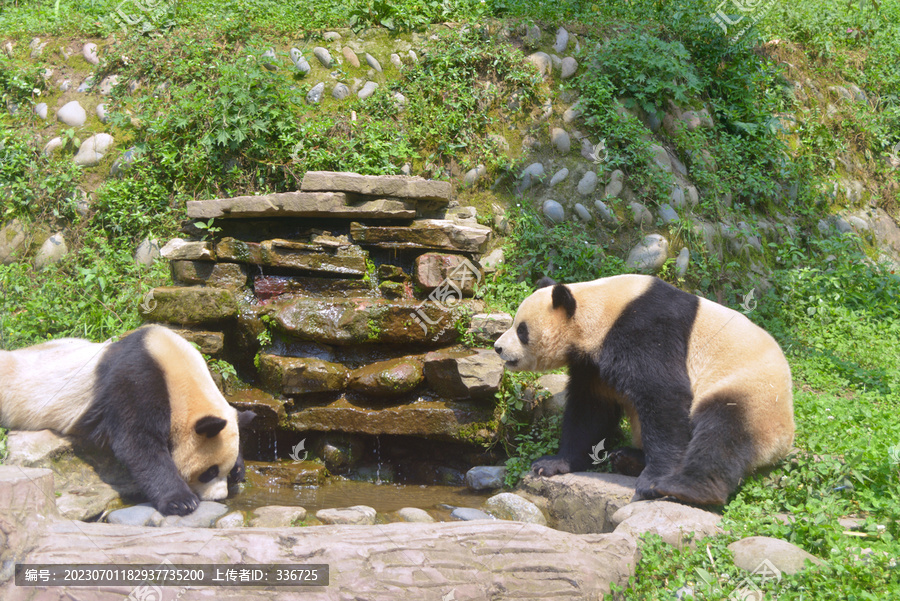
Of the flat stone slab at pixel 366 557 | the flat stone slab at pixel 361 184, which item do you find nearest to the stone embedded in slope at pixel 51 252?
the flat stone slab at pixel 361 184

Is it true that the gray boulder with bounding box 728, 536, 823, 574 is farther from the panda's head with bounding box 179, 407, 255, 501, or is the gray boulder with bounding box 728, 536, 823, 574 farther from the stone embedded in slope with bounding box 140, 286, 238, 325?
the stone embedded in slope with bounding box 140, 286, 238, 325

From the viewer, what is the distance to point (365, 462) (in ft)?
18.2

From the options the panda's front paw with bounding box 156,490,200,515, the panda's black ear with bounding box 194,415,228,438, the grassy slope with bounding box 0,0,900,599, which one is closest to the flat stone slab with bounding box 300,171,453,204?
the grassy slope with bounding box 0,0,900,599

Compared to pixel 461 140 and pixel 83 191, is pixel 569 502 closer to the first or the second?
pixel 461 140

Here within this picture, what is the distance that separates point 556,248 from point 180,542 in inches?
204

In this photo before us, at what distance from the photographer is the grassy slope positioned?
351 centimetres

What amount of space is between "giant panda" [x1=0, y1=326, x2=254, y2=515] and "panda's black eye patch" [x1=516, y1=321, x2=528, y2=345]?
7.05ft

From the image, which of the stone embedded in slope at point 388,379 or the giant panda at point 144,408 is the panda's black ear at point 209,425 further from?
the stone embedded in slope at point 388,379

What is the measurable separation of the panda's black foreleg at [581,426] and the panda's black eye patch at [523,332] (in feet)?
1.44

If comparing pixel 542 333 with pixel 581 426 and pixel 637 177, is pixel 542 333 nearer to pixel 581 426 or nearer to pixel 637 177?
pixel 581 426

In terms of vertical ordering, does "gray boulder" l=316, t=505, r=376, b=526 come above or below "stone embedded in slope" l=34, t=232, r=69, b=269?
below

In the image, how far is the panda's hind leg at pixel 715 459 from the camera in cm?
354

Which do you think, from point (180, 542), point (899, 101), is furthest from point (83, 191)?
point (899, 101)

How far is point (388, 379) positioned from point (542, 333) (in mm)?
1542
